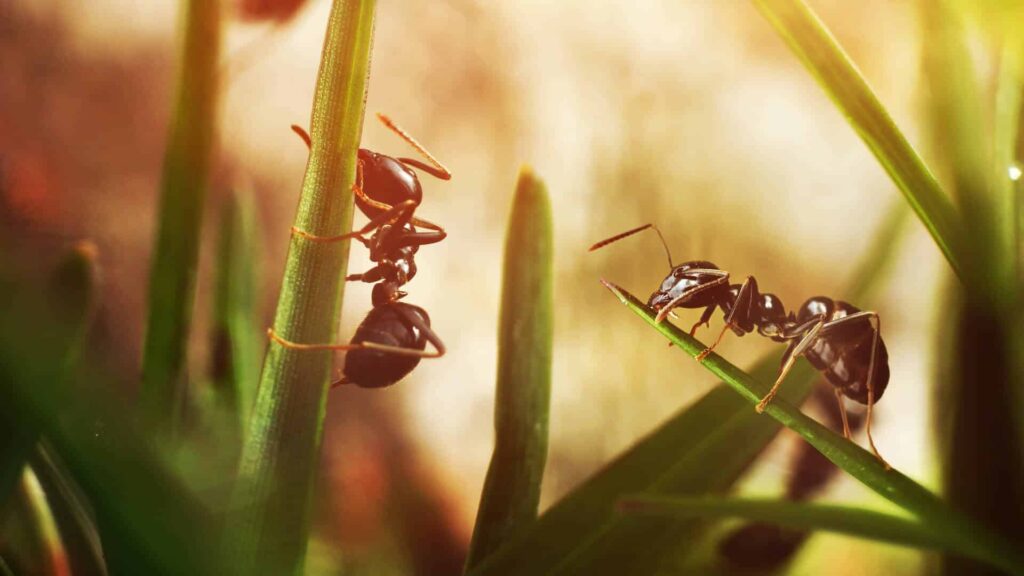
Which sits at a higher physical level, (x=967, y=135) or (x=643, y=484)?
(x=967, y=135)

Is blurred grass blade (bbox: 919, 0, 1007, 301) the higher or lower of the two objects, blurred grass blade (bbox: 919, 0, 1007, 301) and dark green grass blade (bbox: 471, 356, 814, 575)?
the higher

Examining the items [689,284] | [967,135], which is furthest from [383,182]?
[967,135]

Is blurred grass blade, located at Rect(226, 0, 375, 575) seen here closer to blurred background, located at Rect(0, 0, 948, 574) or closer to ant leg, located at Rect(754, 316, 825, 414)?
blurred background, located at Rect(0, 0, 948, 574)

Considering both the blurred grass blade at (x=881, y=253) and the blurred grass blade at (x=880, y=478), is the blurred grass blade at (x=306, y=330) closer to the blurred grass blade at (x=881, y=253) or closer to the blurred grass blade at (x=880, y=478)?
the blurred grass blade at (x=880, y=478)

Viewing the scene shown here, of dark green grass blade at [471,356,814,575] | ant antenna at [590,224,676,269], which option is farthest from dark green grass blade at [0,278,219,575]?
ant antenna at [590,224,676,269]

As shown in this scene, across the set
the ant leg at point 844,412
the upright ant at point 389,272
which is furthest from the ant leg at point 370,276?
the ant leg at point 844,412

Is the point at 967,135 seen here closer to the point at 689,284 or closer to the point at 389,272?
the point at 689,284

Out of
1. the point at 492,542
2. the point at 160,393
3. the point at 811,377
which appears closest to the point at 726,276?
the point at 811,377
